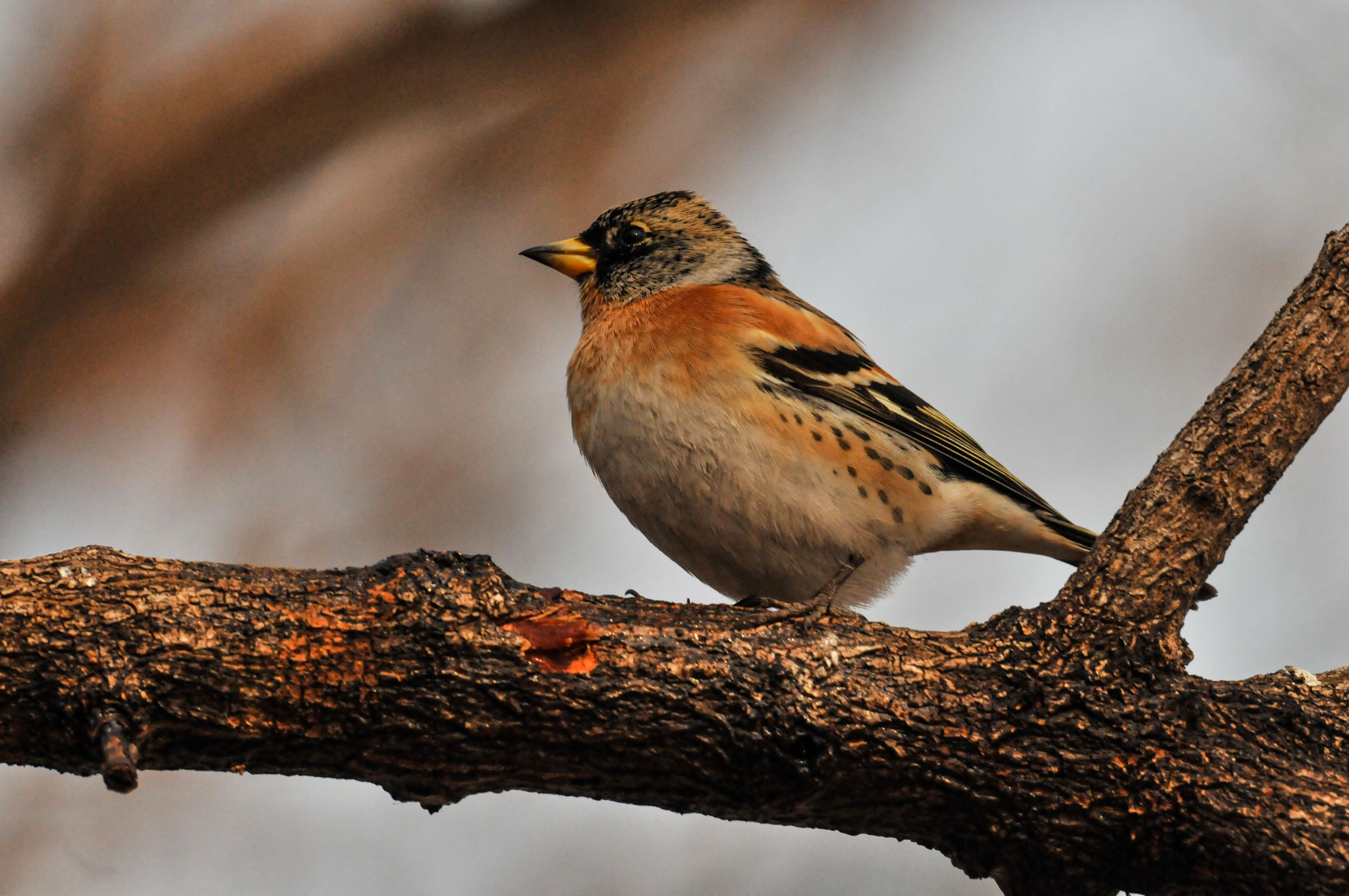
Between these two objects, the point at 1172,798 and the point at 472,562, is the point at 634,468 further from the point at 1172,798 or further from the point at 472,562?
the point at 1172,798

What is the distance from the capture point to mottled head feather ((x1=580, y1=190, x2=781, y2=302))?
4555 millimetres

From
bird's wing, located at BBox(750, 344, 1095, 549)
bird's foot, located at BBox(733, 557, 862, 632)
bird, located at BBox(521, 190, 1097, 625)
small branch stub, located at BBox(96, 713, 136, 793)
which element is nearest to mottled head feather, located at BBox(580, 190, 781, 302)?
bird, located at BBox(521, 190, 1097, 625)

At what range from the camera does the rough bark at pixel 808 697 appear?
7.50ft

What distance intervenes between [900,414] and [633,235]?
135cm

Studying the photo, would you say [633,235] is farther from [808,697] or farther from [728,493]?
[808,697]

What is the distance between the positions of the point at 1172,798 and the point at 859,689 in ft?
2.16

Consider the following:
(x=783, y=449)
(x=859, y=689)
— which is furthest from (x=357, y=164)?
(x=859, y=689)

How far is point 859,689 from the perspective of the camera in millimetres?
2553

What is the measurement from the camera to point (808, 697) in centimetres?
252

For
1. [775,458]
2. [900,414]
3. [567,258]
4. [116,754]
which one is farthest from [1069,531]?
[116,754]

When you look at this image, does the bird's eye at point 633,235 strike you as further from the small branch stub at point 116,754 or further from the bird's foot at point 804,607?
the small branch stub at point 116,754

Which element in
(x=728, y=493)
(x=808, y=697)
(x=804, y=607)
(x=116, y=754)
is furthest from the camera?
(x=728, y=493)

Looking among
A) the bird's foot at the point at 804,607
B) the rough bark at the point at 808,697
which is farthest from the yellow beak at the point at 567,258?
the rough bark at the point at 808,697

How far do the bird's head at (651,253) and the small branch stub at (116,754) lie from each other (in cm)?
265
